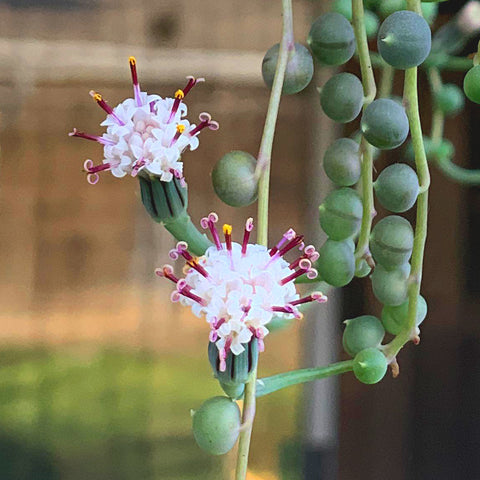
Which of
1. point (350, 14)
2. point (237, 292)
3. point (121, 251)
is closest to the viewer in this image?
point (237, 292)

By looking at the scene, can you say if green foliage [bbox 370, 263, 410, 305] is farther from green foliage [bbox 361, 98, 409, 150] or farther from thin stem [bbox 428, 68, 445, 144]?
thin stem [bbox 428, 68, 445, 144]

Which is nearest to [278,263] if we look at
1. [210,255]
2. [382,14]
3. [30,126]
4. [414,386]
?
[210,255]

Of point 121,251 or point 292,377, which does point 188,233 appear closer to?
point 292,377

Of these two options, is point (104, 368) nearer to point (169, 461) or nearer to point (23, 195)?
point (169, 461)

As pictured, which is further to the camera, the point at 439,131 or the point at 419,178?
the point at 439,131

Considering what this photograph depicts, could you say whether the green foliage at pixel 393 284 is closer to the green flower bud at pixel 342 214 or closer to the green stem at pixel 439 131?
the green flower bud at pixel 342 214

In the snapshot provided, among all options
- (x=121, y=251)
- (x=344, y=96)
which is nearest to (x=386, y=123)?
(x=344, y=96)
